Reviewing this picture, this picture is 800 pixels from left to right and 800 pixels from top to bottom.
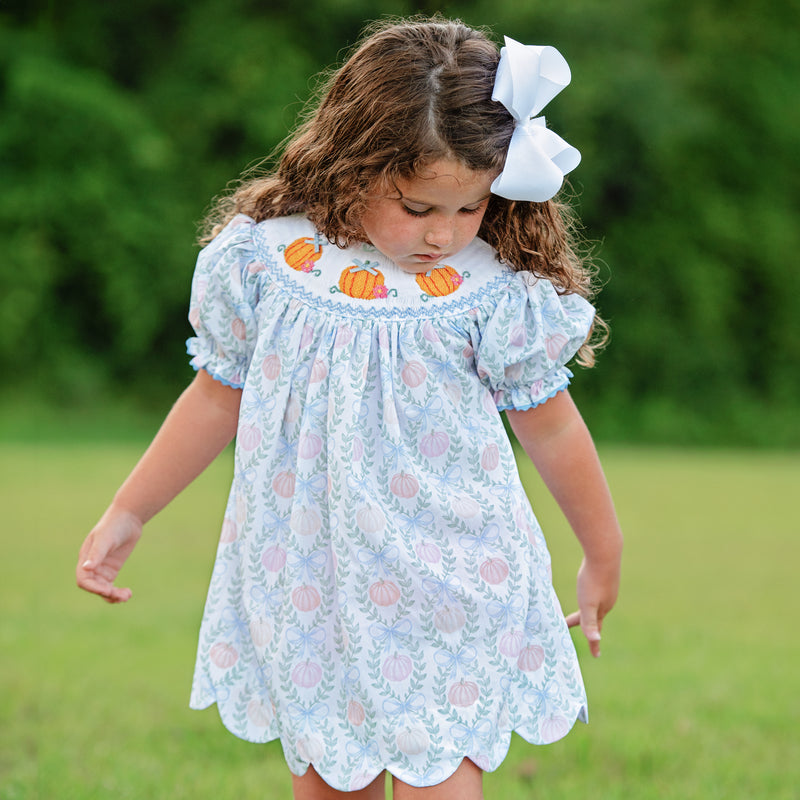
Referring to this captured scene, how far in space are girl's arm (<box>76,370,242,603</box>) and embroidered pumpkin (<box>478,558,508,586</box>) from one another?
0.46 m

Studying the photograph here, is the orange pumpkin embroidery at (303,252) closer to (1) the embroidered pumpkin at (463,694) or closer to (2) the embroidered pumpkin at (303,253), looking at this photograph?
(2) the embroidered pumpkin at (303,253)

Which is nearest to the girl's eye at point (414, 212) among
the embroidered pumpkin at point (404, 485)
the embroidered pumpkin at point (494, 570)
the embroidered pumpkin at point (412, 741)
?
the embroidered pumpkin at point (404, 485)

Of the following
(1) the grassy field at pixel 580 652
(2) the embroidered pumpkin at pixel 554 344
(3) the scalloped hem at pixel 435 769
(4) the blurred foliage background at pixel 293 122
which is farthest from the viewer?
(4) the blurred foliage background at pixel 293 122

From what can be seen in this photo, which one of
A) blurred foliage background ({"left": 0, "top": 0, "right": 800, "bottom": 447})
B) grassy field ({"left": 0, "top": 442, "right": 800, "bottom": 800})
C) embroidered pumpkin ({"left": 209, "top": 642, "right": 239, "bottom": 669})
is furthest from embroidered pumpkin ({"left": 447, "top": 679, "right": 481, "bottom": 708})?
blurred foliage background ({"left": 0, "top": 0, "right": 800, "bottom": 447})

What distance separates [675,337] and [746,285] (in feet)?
4.66

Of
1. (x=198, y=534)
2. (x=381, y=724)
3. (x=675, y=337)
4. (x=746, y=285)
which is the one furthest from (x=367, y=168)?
(x=746, y=285)

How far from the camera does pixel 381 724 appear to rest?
1.60 m

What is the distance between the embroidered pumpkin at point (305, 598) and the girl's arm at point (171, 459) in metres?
0.28

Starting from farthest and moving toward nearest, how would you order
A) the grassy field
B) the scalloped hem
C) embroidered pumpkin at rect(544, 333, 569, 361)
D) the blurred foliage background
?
the blurred foliage background
the grassy field
embroidered pumpkin at rect(544, 333, 569, 361)
the scalloped hem

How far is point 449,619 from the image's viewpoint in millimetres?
1622

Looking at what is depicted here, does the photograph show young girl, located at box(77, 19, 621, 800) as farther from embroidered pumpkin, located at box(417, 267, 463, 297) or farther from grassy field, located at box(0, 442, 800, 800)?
grassy field, located at box(0, 442, 800, 800)

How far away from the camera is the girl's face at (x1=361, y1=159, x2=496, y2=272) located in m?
1.58

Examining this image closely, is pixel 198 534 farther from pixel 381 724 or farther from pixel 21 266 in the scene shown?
pixel 21 266

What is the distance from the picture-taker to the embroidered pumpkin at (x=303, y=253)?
1700mm
